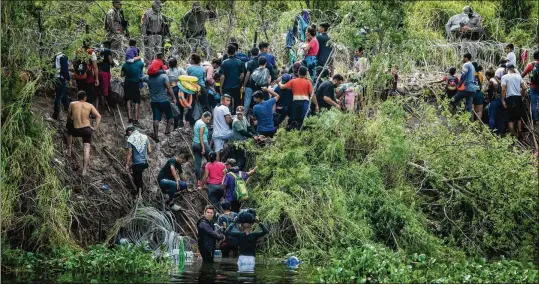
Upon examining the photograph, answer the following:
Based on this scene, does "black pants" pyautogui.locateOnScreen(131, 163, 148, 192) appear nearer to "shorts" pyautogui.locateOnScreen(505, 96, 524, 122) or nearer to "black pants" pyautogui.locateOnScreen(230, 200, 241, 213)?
"black pants" pyautogui.locateOnScreen(230, 200, 241, 213)

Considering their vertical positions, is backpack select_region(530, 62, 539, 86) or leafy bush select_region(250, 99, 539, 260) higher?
backpack select_region(530, 62, 539, 86)

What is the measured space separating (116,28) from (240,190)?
6.41 m

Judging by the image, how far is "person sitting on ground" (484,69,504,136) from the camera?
29938mm

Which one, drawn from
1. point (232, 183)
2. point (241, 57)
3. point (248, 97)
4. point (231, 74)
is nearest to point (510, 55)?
point (241, 57)

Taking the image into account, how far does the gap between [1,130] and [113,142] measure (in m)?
4.23

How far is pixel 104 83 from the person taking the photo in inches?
1075

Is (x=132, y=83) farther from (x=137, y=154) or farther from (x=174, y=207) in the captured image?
(x=174, y=207)

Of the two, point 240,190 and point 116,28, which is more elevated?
point 116,28

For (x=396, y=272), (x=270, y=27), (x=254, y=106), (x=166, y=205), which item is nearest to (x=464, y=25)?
(x=270, y=27)

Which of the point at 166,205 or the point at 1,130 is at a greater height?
the point at 1,130

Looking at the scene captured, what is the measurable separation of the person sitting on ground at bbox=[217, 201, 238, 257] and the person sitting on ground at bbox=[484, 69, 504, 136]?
27.5 ft

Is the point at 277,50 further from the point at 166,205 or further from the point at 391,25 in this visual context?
the point at 166,205

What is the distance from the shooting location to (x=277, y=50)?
1237 inches

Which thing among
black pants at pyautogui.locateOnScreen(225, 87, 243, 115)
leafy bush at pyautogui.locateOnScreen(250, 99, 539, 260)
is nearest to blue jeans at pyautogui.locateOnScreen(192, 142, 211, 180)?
leafy bush at pyautogui.locateOnScreen(250, 99, 539, 260)
